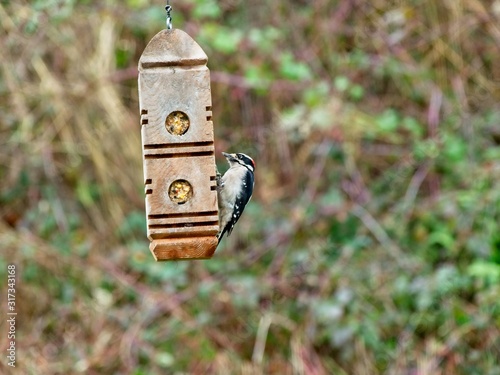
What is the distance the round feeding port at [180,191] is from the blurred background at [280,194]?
2.93 metres

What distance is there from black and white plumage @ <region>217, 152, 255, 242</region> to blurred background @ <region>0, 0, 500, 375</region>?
7.14 ft

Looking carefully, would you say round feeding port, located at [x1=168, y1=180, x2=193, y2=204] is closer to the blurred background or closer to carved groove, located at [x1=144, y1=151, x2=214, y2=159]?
carved groove, located at [x1=144, y1=151, x2=214, y2=159]

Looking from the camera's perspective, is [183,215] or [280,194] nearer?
[183,215]

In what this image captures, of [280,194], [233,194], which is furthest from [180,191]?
[280,194]

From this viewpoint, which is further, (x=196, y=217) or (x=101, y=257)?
(x=101, y=257)

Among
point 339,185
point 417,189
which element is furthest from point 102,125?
point 417,189

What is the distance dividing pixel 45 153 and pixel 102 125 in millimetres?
562

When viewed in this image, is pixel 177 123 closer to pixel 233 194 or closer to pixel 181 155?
pixel 181 155

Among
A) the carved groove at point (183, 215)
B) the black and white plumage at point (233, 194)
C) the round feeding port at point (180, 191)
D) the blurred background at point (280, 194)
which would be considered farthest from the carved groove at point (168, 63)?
the blurred background at point (280, 194)

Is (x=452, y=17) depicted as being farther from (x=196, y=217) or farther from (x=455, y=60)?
(x=196, y=217)

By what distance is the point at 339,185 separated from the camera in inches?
297

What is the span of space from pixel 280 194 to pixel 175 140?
3772mm

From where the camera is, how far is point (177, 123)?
12.7 feet

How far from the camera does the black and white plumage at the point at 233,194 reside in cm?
453
